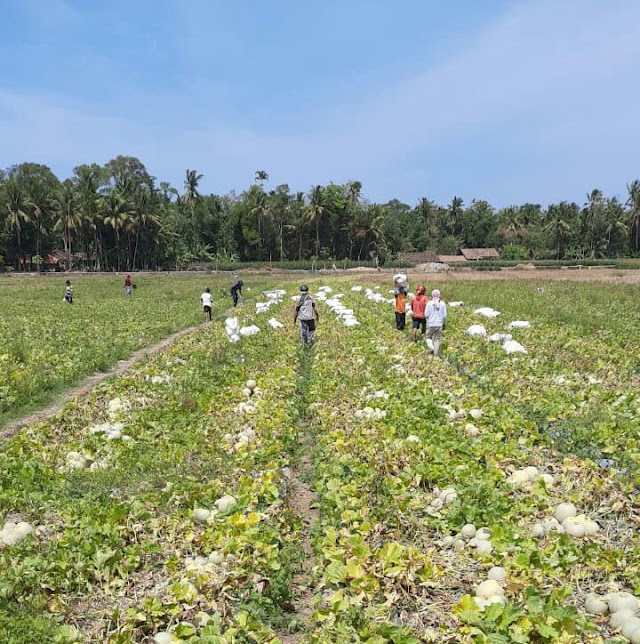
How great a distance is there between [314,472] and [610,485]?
3.13m

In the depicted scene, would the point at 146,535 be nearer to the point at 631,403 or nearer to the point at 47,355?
the point at 631,403

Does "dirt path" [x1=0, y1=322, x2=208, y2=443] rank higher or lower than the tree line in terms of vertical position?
lower

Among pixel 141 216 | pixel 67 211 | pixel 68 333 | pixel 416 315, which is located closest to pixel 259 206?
pixel 141 216

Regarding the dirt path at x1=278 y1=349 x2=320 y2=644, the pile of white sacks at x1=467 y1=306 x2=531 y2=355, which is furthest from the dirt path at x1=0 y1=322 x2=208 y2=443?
the pile of white sacks at x1=467 y1=306 x2=531 y2=355

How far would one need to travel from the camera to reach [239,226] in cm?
7412

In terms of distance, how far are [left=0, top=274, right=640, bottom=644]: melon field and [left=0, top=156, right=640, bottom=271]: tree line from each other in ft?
184

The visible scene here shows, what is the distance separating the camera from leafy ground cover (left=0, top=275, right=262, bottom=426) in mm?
10219

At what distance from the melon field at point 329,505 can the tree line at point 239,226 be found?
184 feet

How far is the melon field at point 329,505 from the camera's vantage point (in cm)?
363

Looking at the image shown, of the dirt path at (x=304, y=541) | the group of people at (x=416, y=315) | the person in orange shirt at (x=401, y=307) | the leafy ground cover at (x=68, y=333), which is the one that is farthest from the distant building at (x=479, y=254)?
the dirt path at (x=304, y=541)

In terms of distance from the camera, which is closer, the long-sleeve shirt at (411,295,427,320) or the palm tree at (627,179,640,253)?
the long-sleeve shirt at (411,295,427,320)

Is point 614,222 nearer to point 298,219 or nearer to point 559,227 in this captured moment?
point 559,227

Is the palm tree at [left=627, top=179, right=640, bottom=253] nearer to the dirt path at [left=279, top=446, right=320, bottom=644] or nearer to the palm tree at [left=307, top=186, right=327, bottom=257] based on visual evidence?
the palm tree at [left=307, top=186, right=327, bottom=257]

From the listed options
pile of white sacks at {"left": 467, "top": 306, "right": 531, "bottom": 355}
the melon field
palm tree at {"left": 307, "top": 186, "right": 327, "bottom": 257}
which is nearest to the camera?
the melon field
